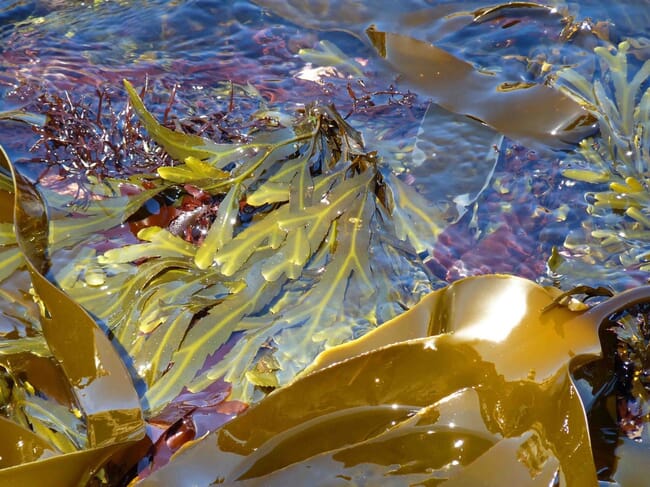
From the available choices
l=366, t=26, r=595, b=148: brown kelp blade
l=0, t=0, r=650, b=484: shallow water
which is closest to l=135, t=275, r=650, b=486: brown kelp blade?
l=0, t=0, r=650, b=484: shallow water

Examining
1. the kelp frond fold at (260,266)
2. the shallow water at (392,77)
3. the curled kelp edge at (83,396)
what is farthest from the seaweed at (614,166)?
the curled kelp edge at (83,396)

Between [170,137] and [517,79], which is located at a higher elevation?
[170,137]

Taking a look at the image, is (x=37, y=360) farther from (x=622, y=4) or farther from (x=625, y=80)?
(x=622, y=4)

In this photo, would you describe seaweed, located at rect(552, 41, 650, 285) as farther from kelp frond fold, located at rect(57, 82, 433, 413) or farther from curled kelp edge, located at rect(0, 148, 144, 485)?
curled kelp edge, located at rect(0, 148, 144, 485)

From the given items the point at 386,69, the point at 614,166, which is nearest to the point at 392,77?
the point at 386,69

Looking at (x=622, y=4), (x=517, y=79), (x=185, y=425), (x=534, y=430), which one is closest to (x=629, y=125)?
(x=517, y=79)
